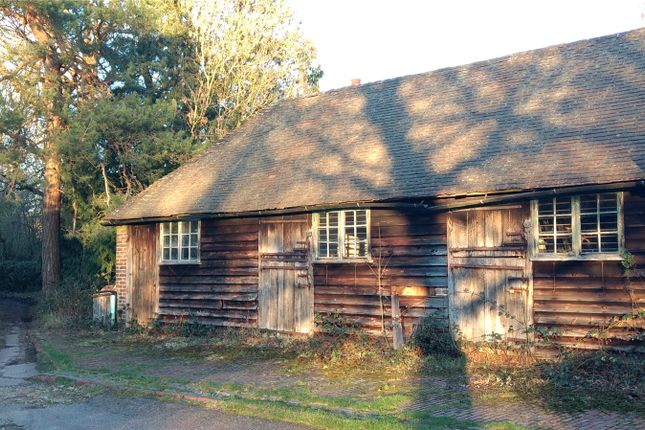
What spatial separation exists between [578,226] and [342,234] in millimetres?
4743

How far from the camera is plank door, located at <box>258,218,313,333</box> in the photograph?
1421cm

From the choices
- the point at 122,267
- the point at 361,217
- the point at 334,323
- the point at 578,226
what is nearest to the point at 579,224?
the point at 578,226

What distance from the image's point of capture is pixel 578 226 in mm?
10859

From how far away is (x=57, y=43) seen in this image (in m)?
22.8

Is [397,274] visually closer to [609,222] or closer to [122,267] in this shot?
[609,222]

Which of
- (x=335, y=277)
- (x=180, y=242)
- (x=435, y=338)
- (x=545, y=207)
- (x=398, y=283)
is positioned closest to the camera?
(x=545, y=207)

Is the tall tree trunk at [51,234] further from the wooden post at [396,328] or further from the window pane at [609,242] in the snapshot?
the window pane at [609,242]

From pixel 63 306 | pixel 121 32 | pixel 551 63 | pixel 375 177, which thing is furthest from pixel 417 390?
pixel 121 32

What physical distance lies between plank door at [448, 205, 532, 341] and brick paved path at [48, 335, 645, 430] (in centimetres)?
199

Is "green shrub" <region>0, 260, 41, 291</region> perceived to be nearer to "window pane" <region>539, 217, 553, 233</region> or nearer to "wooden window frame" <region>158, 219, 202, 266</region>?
"wooden window frame" <region>158, 219, 202, 266</region>

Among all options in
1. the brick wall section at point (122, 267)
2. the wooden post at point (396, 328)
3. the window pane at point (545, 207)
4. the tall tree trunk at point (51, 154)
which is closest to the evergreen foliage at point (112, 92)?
the tall tree trunk at point (51, 154)

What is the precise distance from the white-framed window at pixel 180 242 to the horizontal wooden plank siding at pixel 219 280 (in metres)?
0.22

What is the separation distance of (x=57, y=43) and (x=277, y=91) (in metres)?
8.60

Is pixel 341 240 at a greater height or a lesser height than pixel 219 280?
greater
